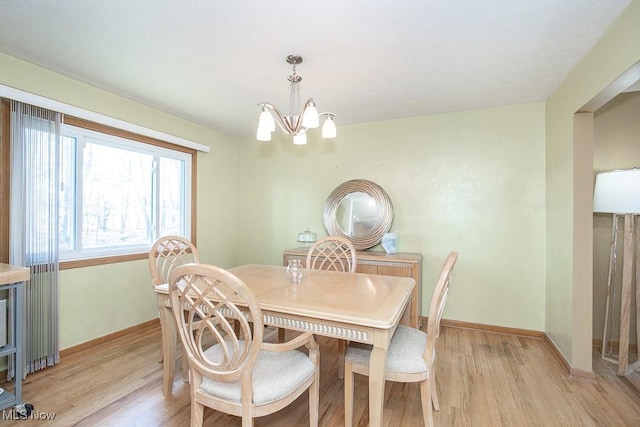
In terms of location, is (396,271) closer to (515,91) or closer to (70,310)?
(515,91)

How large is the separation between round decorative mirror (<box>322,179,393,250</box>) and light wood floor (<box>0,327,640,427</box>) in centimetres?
140

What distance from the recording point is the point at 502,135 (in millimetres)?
3113

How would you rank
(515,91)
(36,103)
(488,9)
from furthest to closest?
1. (515,91)
2. (36,103)
3. (488,9)

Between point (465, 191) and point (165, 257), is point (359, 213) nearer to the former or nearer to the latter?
point (465, 191)

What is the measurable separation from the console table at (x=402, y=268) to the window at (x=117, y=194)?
2.23 m

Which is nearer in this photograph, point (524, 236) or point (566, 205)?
point (566, 205)

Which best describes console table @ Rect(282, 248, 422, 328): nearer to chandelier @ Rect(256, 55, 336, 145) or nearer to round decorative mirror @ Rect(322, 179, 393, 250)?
round decorative mirror @ Rect(322, 179, 393, 250)

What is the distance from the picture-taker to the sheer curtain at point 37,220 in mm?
2188

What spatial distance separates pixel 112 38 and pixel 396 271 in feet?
9.71

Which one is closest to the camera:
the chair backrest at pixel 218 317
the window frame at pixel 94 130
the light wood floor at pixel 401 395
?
the chair backrest at pixel 218 317

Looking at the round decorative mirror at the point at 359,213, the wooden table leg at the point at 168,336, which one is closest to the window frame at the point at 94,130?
the wooden table leg at the point at 168,336

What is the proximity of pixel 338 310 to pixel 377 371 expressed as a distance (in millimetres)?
330

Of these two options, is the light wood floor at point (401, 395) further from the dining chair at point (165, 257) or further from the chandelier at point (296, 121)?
the chandelier at point (296, 121)

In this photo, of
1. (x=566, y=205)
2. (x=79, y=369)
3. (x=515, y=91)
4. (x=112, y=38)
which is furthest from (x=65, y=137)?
(x=566, y=205)
